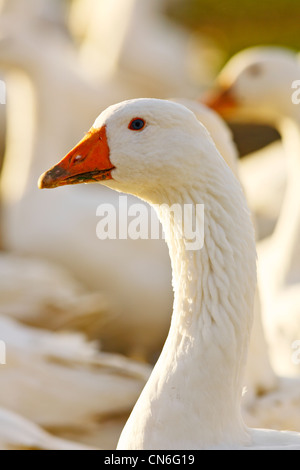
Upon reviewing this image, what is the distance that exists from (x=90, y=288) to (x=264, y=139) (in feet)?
15.2

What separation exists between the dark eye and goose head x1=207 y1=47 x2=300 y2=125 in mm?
3155

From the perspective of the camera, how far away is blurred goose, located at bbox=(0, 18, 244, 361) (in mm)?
6188

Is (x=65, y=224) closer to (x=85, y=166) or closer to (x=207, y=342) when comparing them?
(x=85, y=166)

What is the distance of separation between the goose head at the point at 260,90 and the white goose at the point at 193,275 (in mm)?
3142

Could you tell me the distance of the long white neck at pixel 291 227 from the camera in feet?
17.9

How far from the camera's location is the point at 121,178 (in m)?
2.78

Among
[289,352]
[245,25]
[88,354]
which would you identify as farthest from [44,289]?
[245,25]

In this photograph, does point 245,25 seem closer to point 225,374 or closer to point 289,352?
point 289,352

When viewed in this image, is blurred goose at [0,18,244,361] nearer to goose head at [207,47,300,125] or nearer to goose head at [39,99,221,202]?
goose head at [207,47,300,125]

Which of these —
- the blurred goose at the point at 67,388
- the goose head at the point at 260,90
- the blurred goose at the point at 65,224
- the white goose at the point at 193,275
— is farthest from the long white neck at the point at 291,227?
A: the white goose at the point at 193,275

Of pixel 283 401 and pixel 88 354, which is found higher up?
pixel 88 354

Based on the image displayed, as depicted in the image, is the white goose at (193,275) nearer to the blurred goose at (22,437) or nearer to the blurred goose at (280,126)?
the blurred goose at (22,437)

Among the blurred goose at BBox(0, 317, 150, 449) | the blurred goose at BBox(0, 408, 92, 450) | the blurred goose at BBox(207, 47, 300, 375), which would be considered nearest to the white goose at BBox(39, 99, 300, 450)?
the blurred goose at BBox(0, 408, 92, 450)

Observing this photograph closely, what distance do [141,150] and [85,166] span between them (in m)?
0.18
